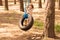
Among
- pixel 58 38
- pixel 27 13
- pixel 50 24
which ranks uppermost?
pixel 27 13

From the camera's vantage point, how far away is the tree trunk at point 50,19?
8336 mm

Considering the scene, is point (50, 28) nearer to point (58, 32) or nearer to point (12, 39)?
point (58, 32)

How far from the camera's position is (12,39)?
8562 mm

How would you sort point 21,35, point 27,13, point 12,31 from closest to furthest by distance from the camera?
point 27,13
point 21,35
point 12,31

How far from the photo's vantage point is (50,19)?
333 inches

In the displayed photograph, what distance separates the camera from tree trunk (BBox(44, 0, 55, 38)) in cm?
834

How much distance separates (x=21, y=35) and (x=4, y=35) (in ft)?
2.87

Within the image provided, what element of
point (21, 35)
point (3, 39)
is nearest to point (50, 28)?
point (21, 35)

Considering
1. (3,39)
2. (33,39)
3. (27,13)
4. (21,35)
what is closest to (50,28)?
(33,39)

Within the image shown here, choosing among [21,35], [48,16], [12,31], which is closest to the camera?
[48,16]

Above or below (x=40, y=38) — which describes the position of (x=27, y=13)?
above

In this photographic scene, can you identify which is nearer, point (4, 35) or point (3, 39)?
point (3, 39)

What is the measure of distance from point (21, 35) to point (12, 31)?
966 millimetres

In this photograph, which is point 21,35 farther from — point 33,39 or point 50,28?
point 50,28
